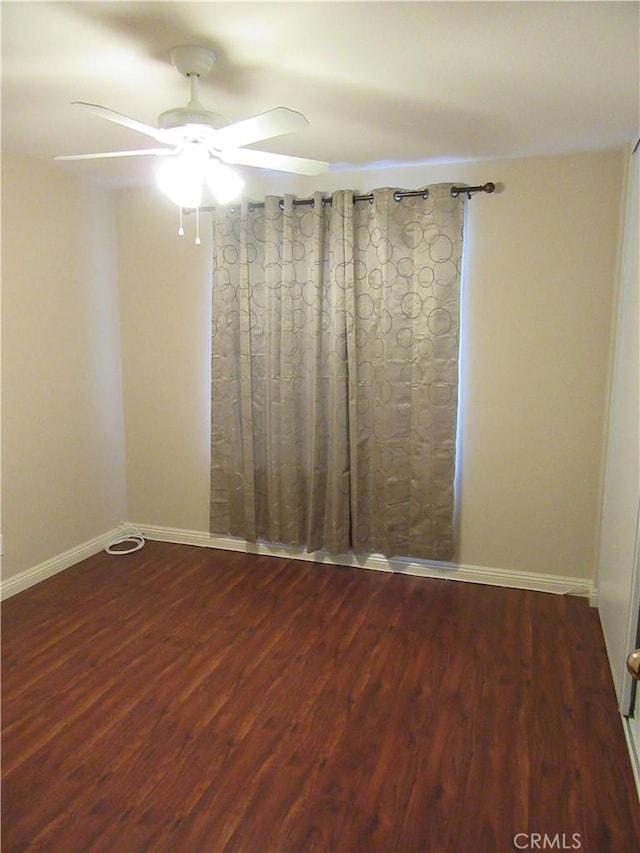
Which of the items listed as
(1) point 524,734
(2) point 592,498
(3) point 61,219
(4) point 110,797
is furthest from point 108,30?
(2) point 592,498

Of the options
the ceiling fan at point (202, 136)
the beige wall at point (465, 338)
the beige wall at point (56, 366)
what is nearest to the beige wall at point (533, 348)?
the beige wall at point (465, 338)

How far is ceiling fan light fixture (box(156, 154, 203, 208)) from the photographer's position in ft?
6.91

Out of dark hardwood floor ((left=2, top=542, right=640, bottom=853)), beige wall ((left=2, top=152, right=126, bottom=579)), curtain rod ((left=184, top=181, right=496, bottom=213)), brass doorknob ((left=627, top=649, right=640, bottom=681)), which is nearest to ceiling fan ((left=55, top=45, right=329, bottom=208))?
curtain rod ((left=184, top=181, right=496, bottom=213))

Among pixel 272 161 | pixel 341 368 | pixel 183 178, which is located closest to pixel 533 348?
pixel 341 368

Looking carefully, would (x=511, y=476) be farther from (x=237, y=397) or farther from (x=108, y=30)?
(x=108, y=30)

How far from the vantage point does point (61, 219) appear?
351cm

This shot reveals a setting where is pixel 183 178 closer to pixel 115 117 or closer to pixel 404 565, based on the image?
pixel 115 117

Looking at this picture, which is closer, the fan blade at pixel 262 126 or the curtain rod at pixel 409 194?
the fan blade at pixel 262 126

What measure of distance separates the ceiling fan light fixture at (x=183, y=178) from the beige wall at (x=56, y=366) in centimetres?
150

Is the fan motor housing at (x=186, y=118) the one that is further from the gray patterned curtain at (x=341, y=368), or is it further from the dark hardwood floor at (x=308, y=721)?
the dark hardwood floor at (x=308, y=721)

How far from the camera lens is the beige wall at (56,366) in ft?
10.6

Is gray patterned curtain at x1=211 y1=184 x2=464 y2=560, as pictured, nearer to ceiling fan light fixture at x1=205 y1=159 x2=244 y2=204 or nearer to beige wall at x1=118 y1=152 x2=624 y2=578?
beige wall at x1=118 y1=152 x2=624 y2=578

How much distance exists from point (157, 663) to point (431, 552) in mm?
1701

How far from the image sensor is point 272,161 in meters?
2.23
